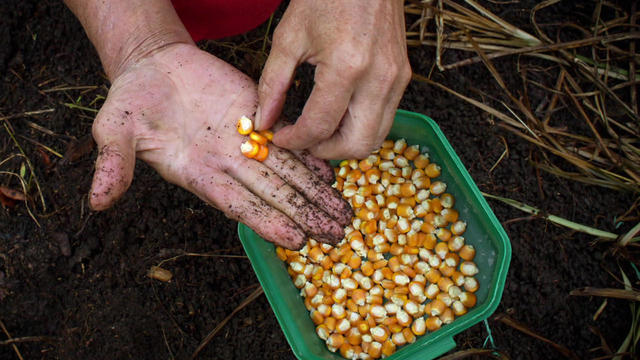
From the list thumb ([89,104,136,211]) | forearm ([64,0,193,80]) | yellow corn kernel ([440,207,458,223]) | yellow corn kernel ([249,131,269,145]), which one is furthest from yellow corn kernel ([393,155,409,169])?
thumb ([89,104,136,211])

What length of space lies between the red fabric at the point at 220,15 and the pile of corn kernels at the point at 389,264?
68cm

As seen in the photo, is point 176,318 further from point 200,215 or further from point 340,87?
point 340,87

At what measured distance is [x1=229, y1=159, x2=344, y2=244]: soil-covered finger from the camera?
4.60 ft

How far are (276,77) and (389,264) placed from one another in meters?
0.89

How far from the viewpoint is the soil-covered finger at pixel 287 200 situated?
140 centimetres

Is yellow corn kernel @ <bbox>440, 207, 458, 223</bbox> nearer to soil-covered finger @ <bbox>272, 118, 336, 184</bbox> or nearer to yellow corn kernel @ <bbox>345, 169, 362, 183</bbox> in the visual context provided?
yellow corn kernel @ <bbox>345, 169, 362, 183</bbox>

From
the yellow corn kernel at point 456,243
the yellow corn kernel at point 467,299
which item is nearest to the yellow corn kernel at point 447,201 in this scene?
the yellow corn kernel at point 456,243

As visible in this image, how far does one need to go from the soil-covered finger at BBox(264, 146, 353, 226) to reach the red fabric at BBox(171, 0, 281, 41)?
0.60 metres

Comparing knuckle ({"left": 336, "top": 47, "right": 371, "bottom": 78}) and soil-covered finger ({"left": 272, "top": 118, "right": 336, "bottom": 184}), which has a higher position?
knuckle ({"left": 336, "top": 47, "right": 371, "bottom": 78})

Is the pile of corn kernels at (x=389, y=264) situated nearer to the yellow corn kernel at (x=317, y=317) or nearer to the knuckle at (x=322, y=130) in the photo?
the yellow corn kernel at (x=317, y=317)

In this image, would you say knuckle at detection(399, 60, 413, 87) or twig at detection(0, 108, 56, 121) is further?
twig at detection(0, 108, 56, 121)

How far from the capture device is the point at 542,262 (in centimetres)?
180

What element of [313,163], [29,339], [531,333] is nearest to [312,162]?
[313,163]

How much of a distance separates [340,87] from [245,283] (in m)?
0.97
